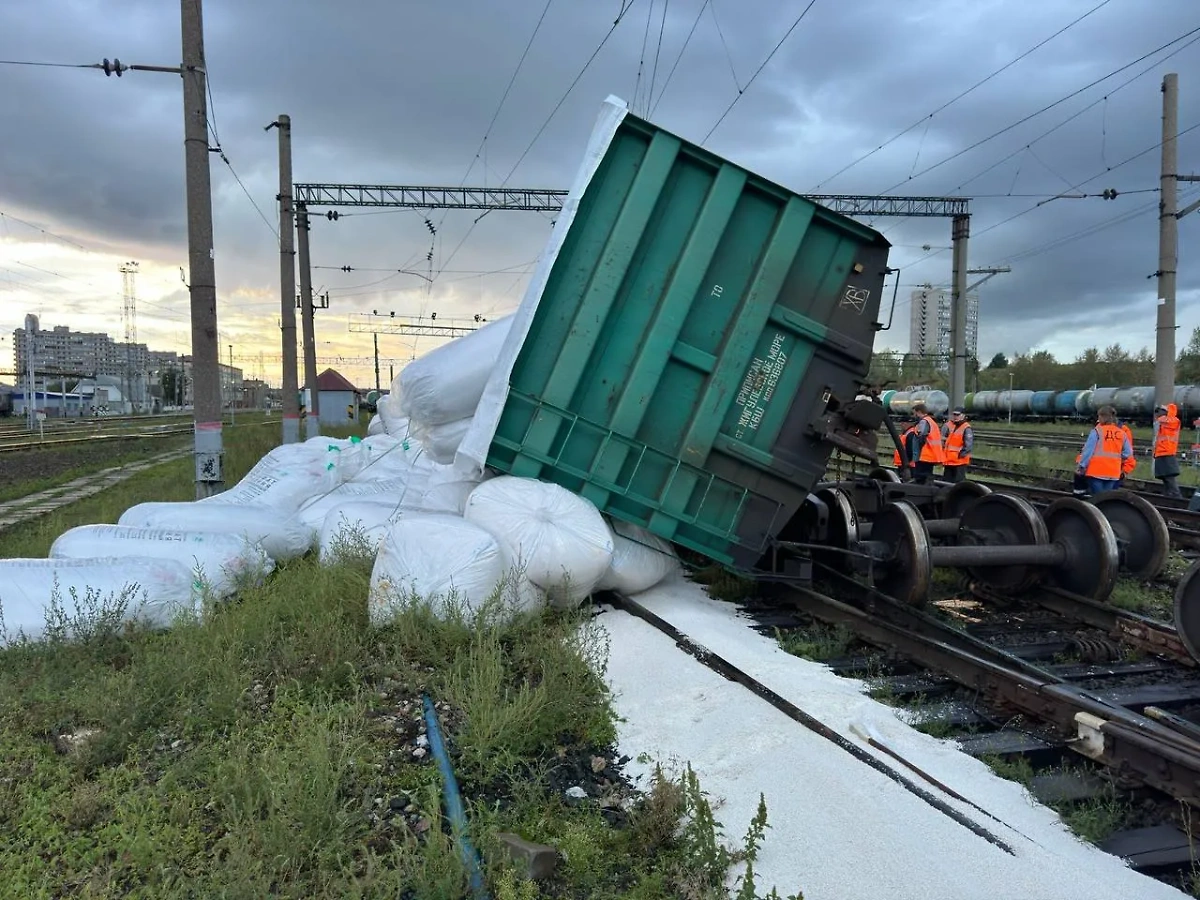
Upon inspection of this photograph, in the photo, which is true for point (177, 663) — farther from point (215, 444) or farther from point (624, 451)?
point (215, 444)

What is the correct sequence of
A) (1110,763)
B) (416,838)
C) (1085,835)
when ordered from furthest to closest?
(1110,763)
(1085,835)
(416,838)

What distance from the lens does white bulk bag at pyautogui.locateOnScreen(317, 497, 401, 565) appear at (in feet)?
19.0

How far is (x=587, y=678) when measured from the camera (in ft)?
12.6

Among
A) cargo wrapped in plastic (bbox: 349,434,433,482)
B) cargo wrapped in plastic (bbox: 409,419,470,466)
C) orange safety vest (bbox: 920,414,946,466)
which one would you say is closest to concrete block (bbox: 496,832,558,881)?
cargo wrapped in plastic (bbox: 409,419,470,466)

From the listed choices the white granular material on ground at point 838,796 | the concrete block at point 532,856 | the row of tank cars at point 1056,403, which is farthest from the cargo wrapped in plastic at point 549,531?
the row of tank cars at point 1056,403

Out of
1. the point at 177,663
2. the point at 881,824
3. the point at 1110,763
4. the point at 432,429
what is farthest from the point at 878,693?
the point at 432,429

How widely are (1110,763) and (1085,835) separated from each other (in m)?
0.51

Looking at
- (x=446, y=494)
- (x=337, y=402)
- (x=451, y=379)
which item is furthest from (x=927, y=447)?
(x=337, y=402)

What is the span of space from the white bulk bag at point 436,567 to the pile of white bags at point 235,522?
187 centimetres

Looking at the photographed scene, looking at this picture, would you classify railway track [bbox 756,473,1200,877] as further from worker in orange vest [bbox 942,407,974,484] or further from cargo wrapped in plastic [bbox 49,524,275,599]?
worker in orange vest [bbox 942,407,974,484]

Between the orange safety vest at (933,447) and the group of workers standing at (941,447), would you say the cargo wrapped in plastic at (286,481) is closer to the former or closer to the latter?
the group of workers standing at (941,447)

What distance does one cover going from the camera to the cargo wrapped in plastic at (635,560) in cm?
555

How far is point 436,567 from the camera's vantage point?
4.65 m

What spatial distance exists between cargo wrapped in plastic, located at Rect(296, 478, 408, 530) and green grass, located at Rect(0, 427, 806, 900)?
221cm
